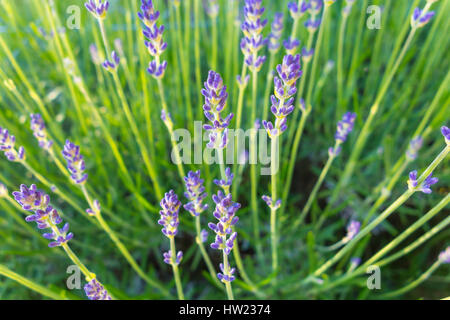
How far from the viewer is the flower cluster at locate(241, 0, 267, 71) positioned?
2.23 ft

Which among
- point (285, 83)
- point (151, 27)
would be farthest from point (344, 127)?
point (151, 27)

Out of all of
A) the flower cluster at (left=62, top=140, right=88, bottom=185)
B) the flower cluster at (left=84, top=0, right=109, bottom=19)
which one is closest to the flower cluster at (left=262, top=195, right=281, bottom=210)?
the flower cluster at (left=62, top=140, right=88, bottom=185)

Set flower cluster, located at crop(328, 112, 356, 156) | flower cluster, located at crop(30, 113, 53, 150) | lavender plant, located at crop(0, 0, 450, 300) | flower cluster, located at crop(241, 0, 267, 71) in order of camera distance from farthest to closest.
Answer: lavender plant, located at crop(0, 0, 450, 300) < flower cluster, located at crop(328, 112, 356, 156) < flower cluster, located at crop(30, 113, 53, 150) < flower cluster, located at crop(241, 0, 267, 71)

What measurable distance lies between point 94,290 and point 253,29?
55 centimetres

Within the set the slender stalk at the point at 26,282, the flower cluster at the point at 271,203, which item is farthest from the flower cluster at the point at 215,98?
the slender stalk at the point at 26,282

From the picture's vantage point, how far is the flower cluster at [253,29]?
680 millimetres

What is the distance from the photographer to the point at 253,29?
0.71 metres

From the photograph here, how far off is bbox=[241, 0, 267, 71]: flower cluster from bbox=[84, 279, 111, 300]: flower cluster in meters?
0.50

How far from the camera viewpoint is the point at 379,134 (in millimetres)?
1397

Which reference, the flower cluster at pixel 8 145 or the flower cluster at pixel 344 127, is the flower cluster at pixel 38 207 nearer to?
the flower cluster at pixel 8 145

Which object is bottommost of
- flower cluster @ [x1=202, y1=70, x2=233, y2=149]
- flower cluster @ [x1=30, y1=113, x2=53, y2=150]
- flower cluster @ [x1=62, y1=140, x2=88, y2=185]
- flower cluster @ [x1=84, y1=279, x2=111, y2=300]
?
flower cluster @ [x1=84, y1=279, x2=111, y2=300]

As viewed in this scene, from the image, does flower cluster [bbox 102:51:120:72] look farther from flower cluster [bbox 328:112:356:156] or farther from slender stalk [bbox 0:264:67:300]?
flower cluster [bbox 328:112:356:156]

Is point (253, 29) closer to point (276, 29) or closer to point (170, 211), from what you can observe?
point (276, 29)

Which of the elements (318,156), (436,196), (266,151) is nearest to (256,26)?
(266,151)
